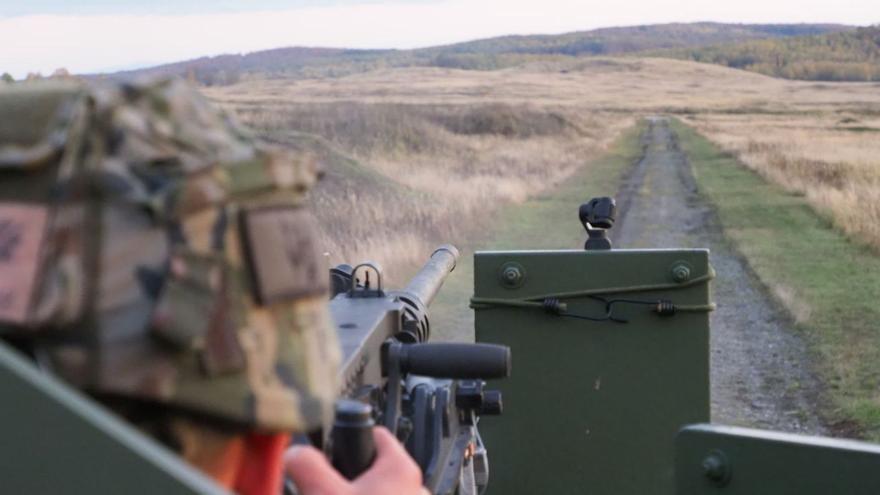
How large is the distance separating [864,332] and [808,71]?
10900 centimetres

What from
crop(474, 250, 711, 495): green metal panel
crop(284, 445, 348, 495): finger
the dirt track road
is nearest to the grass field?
the dirt track road

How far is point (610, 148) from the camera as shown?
142ft

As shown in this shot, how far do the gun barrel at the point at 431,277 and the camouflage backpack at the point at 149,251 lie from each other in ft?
8.06

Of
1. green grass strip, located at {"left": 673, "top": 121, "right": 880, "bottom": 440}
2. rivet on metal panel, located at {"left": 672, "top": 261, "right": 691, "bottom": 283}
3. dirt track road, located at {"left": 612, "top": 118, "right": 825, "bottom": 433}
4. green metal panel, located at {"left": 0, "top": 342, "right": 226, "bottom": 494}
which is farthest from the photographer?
green grass strip, located at {"left": 673, "top": 121, "right": 880, "bottom": 440}

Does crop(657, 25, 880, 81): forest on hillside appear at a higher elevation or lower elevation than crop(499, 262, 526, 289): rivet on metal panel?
lower

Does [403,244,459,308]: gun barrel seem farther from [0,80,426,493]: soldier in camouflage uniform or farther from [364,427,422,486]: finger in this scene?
[0,80,426,493]: soldier in camouflage uniform

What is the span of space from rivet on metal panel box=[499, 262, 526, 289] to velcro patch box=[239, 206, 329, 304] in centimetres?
318

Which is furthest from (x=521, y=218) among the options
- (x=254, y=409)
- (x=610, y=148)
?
(x=610, y=148)

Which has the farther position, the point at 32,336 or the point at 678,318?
the point at 678,318

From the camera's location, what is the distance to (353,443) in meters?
1.70

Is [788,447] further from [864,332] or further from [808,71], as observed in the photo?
[808,71]

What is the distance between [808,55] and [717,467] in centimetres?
11727

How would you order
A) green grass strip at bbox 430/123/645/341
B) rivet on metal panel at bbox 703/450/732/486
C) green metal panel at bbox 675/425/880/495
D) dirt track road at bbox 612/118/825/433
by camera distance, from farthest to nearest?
green grass strip at bbox 430/123/645/341
dirt track road at bbox 612/118/825/433
rivet on metal panel at bbox 703/450/732/486
green metal panel at bbox 675/425/880/495

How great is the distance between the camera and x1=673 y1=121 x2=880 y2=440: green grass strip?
8.88m
